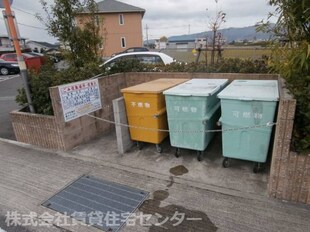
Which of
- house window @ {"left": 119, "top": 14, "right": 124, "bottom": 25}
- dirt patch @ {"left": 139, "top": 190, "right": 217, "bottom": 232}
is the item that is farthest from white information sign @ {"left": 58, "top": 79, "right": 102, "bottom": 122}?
house window @ {"left": 119, "top": 14, "right": 124, "bottom": 25}

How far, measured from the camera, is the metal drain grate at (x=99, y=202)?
8.78ft

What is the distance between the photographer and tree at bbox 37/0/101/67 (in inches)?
213

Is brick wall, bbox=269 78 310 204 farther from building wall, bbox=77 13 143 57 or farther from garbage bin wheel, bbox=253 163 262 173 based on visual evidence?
building wall, bbox=77 13 143 57

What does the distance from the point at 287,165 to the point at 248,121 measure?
82 cm

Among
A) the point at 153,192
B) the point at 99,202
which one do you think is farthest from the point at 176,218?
the point at 99,202

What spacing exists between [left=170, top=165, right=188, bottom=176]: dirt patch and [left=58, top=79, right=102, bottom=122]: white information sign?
217 cm

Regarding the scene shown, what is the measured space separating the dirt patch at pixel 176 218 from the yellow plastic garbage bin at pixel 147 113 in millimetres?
1382

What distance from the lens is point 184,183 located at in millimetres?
3258

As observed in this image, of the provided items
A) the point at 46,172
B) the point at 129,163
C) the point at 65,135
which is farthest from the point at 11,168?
the point at 129,163

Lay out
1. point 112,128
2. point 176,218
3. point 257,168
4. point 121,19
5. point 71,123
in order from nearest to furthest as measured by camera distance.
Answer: point 176,218 < point 257,168 < point 71,123 < point 112,128 < point 121,19

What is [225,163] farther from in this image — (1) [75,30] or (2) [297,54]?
(1) [75,30]

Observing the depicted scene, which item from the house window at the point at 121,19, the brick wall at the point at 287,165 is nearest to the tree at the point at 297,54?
the brick wall at the point at 287,165

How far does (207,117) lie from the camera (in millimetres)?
3637

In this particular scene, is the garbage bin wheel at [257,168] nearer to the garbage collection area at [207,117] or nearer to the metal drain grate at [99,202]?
the garbage collection area at [207,117]
